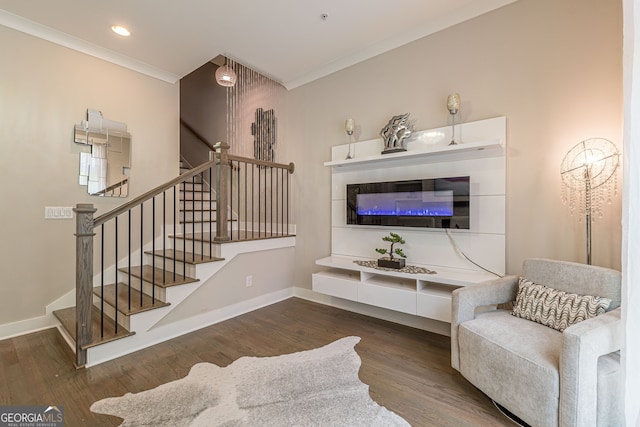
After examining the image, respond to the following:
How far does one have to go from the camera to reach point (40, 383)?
1.93 meters

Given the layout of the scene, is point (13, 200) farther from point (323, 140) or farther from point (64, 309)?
point (323, 140)

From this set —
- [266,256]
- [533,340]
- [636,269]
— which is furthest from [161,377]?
[636,269]

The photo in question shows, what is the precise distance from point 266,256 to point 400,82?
8.56ft

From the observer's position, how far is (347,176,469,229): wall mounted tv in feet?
8.40

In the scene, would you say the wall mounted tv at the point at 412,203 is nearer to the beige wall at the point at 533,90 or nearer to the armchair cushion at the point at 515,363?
the beige wall at the point at 533,90

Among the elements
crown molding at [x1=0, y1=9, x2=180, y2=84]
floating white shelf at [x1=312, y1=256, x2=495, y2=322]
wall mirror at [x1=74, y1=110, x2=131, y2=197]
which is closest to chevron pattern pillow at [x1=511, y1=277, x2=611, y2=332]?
floating white shelf at [x1=312, y1=256, x2=495, y2=322]

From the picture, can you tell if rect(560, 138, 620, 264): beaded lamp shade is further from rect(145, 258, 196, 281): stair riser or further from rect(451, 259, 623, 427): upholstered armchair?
rect(145, 258, 196, 281): stair riser

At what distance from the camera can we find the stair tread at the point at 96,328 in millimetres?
2238

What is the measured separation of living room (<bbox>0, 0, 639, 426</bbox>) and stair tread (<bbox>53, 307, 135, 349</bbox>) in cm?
30

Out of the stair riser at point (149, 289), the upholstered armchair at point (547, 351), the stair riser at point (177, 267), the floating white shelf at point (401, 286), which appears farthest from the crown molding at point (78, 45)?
the upholstered armchair at point (547, 351)

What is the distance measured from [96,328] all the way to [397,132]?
337 cm

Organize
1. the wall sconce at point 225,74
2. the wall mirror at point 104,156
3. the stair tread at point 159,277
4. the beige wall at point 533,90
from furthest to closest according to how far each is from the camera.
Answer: the wall sconce at point 225,74 → the wall mirror at point 104,156 → the stair tread at point 159,277 → the beige wall at point 533,90

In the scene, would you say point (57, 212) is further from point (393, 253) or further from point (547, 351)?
point (547, 351)

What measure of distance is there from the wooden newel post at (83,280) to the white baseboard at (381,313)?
7.69ft
